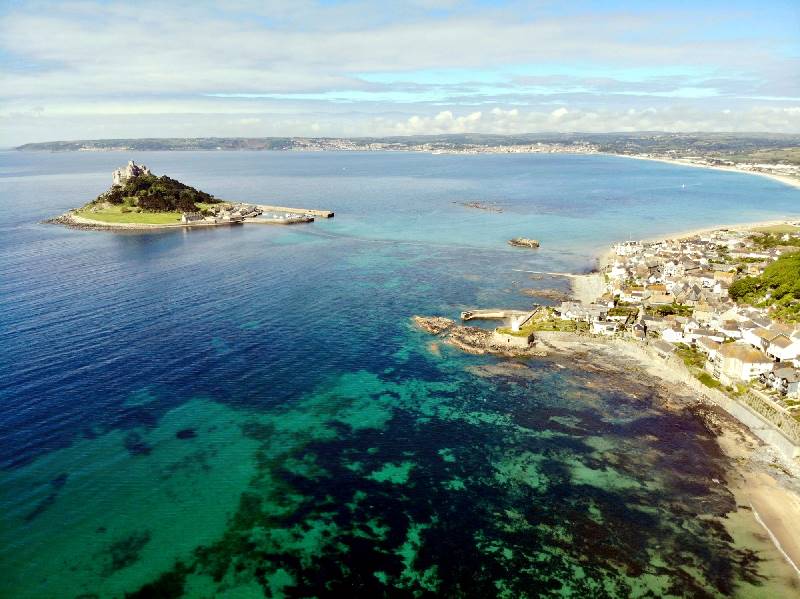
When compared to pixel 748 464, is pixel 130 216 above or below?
above

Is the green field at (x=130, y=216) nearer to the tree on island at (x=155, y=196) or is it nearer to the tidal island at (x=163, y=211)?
the tidal island at (x=163, y=211)

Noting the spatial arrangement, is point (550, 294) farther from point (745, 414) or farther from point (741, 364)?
point (745, 414)

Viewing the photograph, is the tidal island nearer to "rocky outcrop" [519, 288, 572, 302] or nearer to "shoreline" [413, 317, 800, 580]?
"rocky outcrop" [519, 288, 572, 302]

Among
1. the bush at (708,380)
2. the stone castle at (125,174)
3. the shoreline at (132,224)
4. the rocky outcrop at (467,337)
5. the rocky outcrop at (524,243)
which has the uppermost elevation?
the stone castle at (125,174)

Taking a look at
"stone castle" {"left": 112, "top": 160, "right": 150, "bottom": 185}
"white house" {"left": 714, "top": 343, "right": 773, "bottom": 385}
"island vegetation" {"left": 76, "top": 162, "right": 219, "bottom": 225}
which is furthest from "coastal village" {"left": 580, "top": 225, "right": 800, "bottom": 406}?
"stone castle" {"left": 112, "top": 160, "right": 150, "bottom": 185}

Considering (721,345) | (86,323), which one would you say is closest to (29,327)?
(86,323)

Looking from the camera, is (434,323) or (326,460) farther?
(434,323)

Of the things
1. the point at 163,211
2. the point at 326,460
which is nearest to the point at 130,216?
the point at 163,211

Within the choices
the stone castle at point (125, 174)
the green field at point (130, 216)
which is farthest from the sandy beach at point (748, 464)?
the stone castle at point (125, 174)
